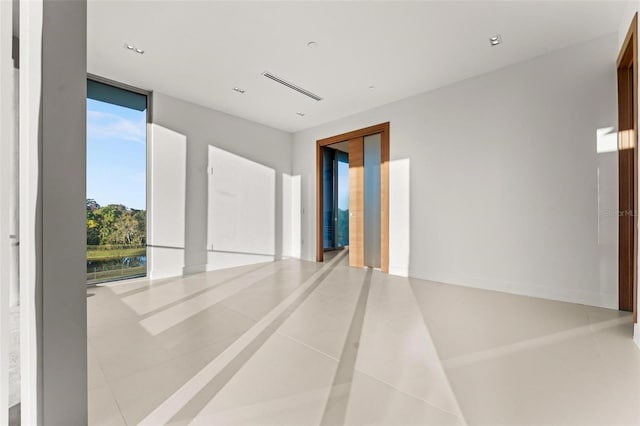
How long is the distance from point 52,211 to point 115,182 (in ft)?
11.8

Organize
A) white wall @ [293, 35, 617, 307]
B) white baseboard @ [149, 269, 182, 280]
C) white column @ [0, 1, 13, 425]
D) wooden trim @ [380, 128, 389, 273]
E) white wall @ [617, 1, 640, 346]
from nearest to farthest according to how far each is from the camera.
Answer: white column @ [0, 1, 13, 425]
white wall @ [617, 1, 640, 346]
white wall @ [293, 35, 617, 307]
white baseboard @ [149, 269, 182, 280]
wooden trim @ [380, 128, 389, 273]

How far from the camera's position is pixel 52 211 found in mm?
1012

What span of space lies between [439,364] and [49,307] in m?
1.95

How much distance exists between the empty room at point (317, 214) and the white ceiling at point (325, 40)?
0.03 m

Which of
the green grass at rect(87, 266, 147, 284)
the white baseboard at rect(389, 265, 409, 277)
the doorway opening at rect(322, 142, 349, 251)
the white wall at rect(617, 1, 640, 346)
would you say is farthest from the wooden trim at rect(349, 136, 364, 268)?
the green grass at rect(87, 266, 147, 284)

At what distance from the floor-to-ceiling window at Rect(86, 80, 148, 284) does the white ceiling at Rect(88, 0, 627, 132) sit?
37 cm

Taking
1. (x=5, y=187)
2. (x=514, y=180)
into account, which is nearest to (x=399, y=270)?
(x=514, y=180)

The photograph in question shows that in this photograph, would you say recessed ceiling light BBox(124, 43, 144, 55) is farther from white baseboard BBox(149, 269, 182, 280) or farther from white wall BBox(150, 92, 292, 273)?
white baseboard BBox(149, 269, 182, 280)

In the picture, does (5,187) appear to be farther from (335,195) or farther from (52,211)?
(335,195)

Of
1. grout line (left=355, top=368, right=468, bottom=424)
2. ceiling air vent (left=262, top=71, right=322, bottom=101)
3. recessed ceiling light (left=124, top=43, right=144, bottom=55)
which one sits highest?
ceiling air vent (left=262, top=71, right=322, bottom=101)

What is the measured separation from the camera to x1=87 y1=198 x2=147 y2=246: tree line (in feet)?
12.4

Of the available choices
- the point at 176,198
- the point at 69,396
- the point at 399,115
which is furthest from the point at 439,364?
the point at 176,198

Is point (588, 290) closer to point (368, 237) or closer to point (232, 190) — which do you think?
point (368, 237)

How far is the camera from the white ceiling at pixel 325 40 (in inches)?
103
